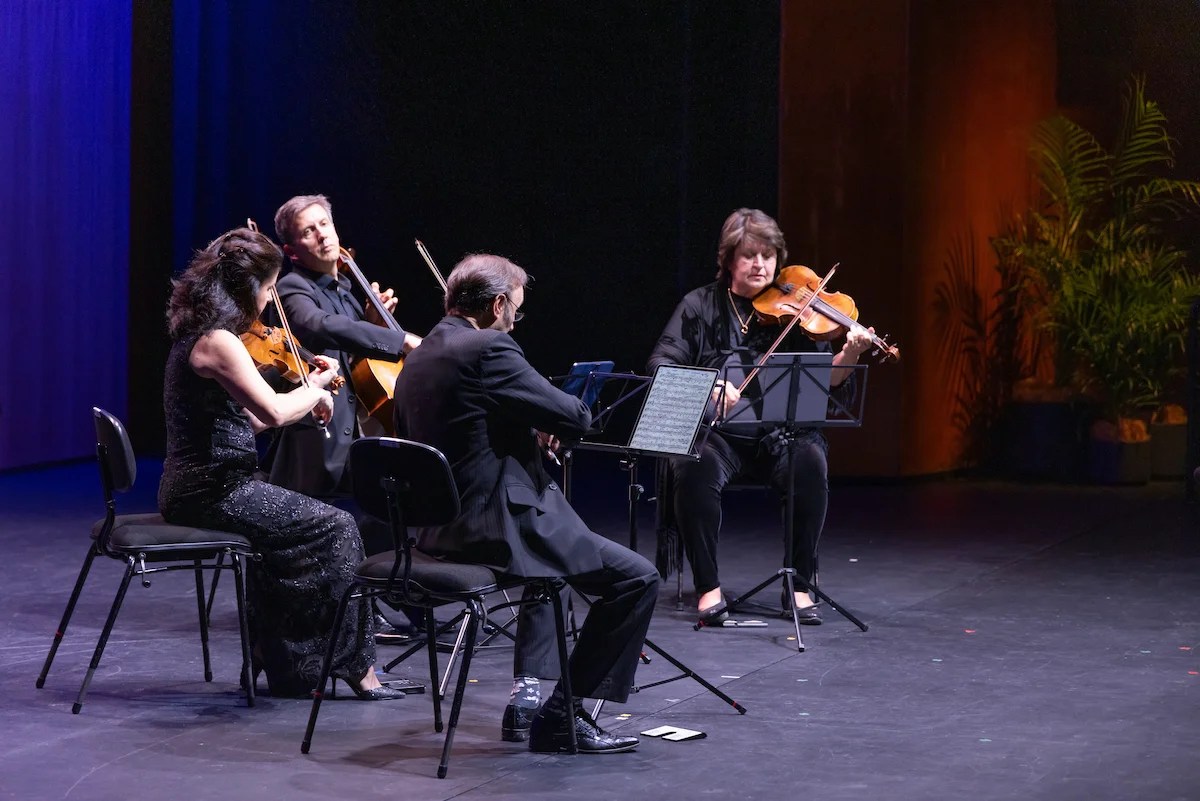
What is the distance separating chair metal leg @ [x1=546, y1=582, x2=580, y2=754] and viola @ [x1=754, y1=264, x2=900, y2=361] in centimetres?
196

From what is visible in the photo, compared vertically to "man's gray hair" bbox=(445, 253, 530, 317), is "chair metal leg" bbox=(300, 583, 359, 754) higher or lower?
lower

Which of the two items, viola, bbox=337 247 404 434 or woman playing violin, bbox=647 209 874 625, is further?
woman playing violin, bbox=647 209 874 625

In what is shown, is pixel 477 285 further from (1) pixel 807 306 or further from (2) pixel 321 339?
(1) pixel 807 306

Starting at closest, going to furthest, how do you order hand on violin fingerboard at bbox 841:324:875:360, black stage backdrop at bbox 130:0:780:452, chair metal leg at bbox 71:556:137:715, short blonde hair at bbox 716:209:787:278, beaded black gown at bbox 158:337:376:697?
chair metal leg at bbox 71:556:137:715, beaded black gown at bbox 158:337:376:697, hand on violin fingerboard at bbox 841:324:875:360, short blonde hair at bbox 716:209:787:278, black stage backdrop at bbox 130:0:780:452

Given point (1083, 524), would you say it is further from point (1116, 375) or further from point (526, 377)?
point (526, 377)

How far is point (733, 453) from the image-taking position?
5.44 meters

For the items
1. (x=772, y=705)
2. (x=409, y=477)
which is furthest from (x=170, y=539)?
(x=772, y=705)

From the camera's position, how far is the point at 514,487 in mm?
3607

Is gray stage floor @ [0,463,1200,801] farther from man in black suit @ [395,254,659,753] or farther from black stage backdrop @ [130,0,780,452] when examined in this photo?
black stage backdrop @ [130,0,780,452]

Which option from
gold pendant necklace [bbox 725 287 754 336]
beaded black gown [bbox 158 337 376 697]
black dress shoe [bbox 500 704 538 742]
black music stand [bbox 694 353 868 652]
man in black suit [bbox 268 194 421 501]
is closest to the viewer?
black dress shoe [bbox 500 704 538 742]

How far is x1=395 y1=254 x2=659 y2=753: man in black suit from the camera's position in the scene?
11.8 feet

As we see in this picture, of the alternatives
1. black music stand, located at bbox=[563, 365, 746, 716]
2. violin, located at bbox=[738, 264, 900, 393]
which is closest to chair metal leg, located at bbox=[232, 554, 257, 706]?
black music stand, located at bbox=[563, 365, 746, 716]

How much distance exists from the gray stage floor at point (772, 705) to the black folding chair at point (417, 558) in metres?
0.20

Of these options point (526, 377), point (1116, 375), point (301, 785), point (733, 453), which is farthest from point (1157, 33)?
point (301, 785)
